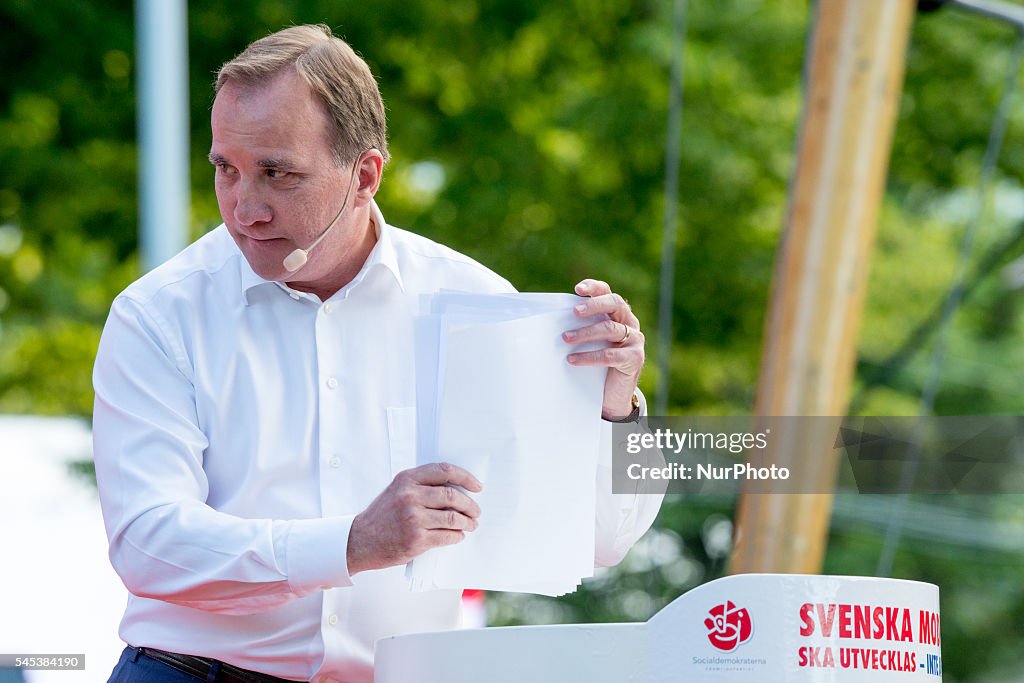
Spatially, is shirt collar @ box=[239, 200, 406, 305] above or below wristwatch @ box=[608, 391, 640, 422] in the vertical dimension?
above

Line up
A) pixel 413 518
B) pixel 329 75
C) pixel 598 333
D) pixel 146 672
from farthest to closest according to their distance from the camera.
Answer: pixel 329 75, pixel 146 672, pixel 598 333, pixel 413 518

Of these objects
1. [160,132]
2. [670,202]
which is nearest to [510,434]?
[160,132]

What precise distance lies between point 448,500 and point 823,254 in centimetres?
339

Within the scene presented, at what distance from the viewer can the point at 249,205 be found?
6.49 feet

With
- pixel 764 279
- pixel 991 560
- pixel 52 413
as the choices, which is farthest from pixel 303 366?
pixel 991 560

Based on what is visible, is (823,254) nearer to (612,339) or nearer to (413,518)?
(612,339)

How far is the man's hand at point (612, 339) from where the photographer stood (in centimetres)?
186

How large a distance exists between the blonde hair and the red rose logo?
94cm

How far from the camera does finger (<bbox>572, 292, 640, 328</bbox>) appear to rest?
1852 millimetres

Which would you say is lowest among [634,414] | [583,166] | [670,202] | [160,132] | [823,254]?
[634,414]

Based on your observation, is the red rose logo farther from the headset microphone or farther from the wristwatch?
the headset microphone

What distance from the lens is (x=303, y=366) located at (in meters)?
2.09
